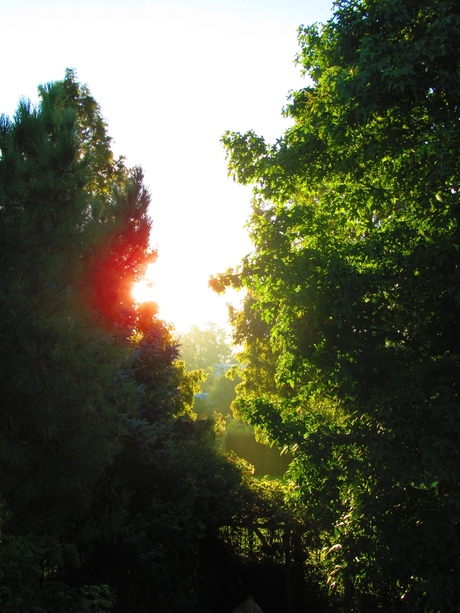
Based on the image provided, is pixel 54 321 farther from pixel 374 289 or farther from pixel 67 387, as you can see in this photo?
pixel 374 289

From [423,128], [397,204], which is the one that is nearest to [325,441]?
[397,204]

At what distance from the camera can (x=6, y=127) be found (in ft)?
21.2

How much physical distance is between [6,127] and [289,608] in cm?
893

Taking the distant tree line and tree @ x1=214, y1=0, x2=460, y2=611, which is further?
tree @ x1=214, y1=0, x2=460, y2=611

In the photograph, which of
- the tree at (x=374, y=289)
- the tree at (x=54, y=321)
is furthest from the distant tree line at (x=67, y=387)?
the tree at (x=374, y=289)

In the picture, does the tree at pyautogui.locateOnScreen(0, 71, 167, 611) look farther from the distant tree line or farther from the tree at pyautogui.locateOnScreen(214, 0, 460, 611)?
the tree at pyautogui.locateOnScreen(214, 0, 460, 611)

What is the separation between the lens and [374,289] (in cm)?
743

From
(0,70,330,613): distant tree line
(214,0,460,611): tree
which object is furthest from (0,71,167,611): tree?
(214,0,460,611): tree

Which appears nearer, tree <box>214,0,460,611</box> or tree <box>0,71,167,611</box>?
tree <box>0,71,167,611</box>

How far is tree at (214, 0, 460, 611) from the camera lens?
6.59 m

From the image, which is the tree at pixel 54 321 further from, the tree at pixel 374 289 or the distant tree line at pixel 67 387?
the tree at pixel 374 289

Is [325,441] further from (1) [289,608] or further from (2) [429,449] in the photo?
(1) [289,608]

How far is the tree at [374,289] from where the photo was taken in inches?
259

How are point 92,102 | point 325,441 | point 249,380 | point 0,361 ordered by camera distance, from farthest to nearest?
point 249,380 → point 92,102 → point 325,441 → point 0,361
